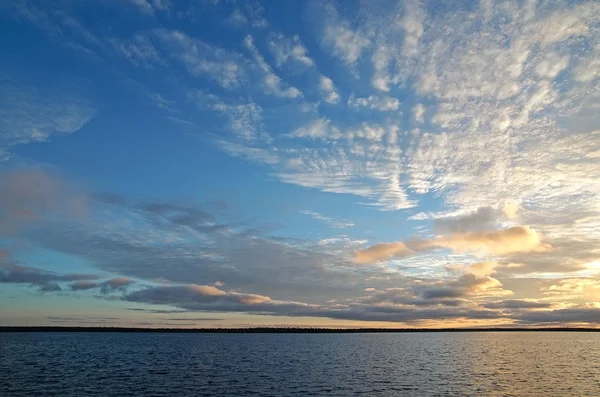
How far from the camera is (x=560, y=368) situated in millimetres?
99188

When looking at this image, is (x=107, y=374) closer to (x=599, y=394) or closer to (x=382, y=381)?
(x=382, y=381)

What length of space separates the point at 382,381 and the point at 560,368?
52329 millimetres

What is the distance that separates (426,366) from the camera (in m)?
101

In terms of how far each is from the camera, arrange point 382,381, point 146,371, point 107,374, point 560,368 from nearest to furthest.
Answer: point 382,381 → point 107,374 → point 146,371 → point 560,368

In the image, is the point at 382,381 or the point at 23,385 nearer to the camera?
the point at 23,385

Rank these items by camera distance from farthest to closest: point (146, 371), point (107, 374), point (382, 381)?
point (146, 371)
point (107, 374)
point (382, 381)

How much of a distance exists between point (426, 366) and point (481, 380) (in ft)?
80.9

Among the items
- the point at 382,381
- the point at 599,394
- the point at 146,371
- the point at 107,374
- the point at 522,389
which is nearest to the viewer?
the point at 599,394

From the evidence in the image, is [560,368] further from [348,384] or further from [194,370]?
[194,370]

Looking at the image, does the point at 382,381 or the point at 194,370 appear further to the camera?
the point at 194,370

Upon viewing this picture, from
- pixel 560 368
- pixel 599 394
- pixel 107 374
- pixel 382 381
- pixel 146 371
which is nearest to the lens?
pixel 599 394

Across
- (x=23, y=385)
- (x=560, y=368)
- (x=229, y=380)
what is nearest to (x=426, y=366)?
(x=560, y=368)

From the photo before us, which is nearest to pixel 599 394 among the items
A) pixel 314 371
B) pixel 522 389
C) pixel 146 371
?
pixel 522 389

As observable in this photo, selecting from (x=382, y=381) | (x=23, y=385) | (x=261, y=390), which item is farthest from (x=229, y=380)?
(x=23, y=385)
